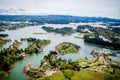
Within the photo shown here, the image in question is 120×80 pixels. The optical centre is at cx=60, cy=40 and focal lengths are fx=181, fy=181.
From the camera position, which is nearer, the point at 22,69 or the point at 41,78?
the point at 41,78

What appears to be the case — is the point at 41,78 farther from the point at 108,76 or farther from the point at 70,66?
the point at 108,76

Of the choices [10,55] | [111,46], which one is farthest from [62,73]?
[111,46]

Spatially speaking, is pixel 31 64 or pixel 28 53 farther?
pixel 28 53

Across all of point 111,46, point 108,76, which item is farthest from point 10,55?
point 111,46

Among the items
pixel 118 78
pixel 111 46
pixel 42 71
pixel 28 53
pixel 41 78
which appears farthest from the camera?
pixel 111 46

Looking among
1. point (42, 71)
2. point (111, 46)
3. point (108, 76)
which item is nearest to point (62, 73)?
point (42, 71)

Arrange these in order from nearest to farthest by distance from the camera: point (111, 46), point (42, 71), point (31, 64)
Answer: point (42, 71) → point (31, 64) → point (111, 46)

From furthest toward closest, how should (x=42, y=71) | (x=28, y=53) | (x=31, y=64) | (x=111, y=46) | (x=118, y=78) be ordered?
(x=111, y=46) < (x=28, y=53) < (x=31, y=64) < (x=42, y=71) < (x=118, y=78)

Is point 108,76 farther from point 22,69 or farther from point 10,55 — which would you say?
point 10,55

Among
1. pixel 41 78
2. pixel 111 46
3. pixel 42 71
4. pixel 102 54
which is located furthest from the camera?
pixel 111 46
